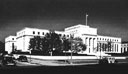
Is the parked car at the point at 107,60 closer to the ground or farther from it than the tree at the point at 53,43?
closer to the ground

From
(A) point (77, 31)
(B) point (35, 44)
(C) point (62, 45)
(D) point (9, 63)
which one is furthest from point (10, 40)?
(D) point (9, 63)

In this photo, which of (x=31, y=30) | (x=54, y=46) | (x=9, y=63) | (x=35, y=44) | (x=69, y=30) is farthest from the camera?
(x=69, y=30)

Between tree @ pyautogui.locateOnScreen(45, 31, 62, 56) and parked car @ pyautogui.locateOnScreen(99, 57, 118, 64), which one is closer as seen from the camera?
parked car @ pyautogui.locateOnScreen(99, 57, 118, 64)

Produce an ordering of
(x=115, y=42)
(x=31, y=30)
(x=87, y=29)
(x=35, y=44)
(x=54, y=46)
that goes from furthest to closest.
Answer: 1. (x=115, y=42)
2. (x=87, y=29)
3. (x=31, y=30)
4. (x=35, y=44)
5. (x=54, y=46)

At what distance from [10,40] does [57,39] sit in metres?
76.9

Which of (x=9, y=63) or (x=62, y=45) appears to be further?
(x=62, y=45)

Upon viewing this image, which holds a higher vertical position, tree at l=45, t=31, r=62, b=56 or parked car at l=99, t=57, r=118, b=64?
tree at l=45, t=31, r=62, b=56

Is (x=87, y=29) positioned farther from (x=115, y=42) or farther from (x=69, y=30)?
(x=115, y=42)

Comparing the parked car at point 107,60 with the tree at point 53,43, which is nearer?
the parked car at point 107,60

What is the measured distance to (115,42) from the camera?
13738 cm

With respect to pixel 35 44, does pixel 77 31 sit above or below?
above

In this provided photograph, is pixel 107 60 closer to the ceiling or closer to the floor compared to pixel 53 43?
closer to the floor

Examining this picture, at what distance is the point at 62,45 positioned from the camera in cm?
6444

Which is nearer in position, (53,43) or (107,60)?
(107,60)
